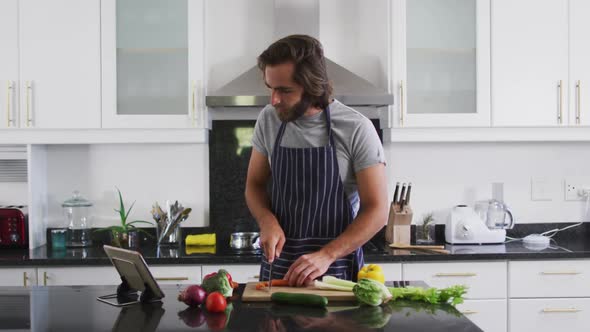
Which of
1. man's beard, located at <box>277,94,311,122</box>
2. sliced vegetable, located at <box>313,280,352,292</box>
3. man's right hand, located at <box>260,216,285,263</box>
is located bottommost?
sliced vegetable, located at <box>313,280,352,292</box>

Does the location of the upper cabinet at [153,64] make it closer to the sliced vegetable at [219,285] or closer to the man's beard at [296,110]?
the man's beard at [296,110]

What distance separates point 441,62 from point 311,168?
141cm

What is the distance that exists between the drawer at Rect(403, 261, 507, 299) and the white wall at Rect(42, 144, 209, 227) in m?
1.24

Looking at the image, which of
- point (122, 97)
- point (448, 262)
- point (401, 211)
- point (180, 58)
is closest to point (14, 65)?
point (122, 97)

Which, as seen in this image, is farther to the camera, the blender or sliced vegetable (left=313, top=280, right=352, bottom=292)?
the blender

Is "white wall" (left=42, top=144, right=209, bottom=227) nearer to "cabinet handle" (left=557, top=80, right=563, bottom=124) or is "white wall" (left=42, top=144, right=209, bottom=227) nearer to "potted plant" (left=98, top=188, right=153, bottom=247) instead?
"potted plant" (left=98, top=188, right=153, bottom=247)

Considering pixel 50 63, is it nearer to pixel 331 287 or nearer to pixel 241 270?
pixel 241 270

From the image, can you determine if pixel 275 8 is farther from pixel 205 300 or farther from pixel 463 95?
pixel 205 300

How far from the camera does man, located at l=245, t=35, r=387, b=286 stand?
213cm

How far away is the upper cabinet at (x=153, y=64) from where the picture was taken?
333cm

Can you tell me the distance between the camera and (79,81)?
3.32 metres

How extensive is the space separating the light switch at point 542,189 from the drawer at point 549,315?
0.77 meters

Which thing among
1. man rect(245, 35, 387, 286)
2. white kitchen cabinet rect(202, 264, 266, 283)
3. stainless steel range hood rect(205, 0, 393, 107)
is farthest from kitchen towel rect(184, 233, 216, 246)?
man rect(245, 35, 387, 286)

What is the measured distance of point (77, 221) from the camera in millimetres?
3629
